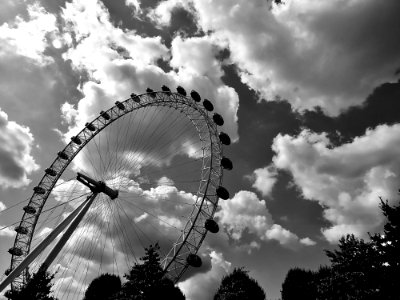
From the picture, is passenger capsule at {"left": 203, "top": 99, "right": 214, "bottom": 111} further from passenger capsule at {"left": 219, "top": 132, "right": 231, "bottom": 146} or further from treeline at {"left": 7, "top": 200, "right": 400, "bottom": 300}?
treeline at {"left": 7, "top": 200, "right": 400, "bottom": 300}

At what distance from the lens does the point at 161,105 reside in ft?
134

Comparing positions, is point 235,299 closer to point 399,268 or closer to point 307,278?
point 307,278

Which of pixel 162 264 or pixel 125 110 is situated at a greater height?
pixel 125 110

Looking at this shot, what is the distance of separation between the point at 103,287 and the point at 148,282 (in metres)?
18.4

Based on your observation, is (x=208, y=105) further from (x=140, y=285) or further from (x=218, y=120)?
(x=140, y=285)

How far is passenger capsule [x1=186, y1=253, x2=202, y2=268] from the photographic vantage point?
28.4 meters

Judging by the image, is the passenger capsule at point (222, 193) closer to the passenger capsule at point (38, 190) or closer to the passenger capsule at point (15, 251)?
the passenger capsule at point (38, 190)

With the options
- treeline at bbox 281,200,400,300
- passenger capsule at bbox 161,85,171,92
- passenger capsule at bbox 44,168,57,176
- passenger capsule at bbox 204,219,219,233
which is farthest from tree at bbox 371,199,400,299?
passenger capsule at bbox 44,168,57,176

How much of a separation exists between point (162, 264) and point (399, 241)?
20.6m

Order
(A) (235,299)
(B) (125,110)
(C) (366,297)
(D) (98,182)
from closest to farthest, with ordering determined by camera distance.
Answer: (C) (366,297) < (D) (98,182) < (A) (235,299) < (B) (125,110)

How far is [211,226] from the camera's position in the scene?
98.1 ft

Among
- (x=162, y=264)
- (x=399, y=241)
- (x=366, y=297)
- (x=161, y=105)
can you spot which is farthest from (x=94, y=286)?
(x=399, y=241)

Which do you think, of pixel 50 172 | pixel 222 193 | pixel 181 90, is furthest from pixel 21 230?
pixel 222 193

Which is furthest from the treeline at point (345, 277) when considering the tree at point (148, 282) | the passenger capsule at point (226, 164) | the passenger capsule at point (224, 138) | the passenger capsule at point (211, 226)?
the passenger capsule at point (224, 138)
